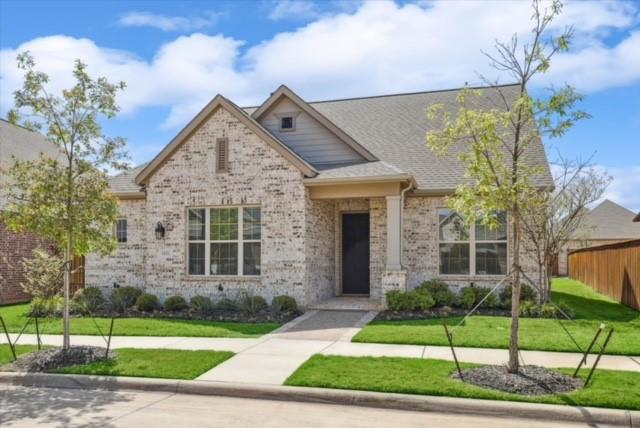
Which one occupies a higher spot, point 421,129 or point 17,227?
point 421,129

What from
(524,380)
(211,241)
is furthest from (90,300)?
(524,380)

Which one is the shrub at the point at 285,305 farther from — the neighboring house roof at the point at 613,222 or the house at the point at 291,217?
the neighboring house roof at the point at 613,222

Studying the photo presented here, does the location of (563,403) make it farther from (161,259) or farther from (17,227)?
(161,259)

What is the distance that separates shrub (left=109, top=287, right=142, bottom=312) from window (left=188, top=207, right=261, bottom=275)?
166 centimetres

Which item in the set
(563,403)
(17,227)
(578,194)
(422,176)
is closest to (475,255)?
(422,176)

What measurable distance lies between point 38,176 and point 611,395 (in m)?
8.65

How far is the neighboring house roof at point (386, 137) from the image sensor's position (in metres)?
14.3

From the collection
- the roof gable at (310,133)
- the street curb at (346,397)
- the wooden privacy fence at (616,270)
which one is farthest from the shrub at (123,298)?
the wooden privacy fence at (616,270)

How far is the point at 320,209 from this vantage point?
49.9 feet

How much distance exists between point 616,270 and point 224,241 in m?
12.1

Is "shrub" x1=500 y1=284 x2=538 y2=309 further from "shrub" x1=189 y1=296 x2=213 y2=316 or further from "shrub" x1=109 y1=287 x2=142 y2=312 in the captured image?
"shrub" x1=109 y1=287 x2=142 y2=312

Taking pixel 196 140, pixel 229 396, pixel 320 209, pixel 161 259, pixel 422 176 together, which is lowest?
pixel 229 396

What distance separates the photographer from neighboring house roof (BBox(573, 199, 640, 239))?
39969mm

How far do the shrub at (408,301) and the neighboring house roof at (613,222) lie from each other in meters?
30.4
